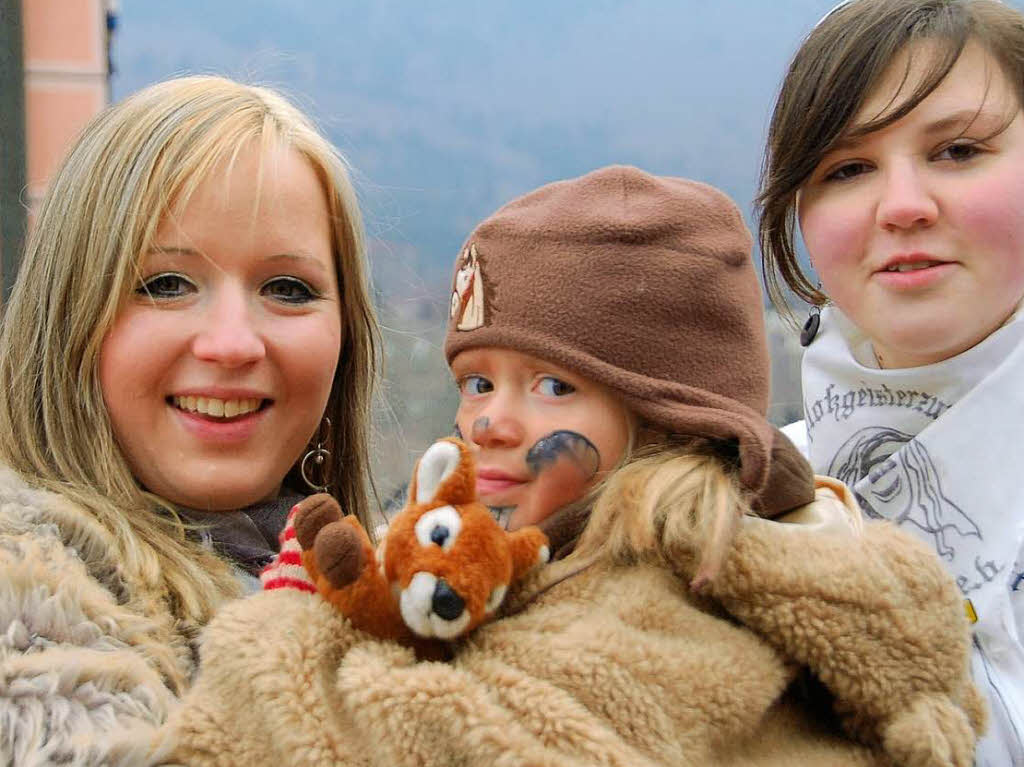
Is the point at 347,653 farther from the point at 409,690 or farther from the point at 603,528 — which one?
the point at 603,528

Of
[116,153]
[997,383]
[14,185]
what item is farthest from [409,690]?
[14,185]

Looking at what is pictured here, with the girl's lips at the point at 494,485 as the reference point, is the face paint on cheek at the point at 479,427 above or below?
above

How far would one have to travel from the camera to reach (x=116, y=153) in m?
1.59

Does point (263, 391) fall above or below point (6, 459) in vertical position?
above

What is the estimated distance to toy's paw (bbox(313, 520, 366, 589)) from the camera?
1.12 meters

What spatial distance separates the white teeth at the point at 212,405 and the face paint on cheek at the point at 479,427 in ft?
1.28

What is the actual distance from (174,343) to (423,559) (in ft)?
1.96

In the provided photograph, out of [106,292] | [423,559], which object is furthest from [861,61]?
[106,292]

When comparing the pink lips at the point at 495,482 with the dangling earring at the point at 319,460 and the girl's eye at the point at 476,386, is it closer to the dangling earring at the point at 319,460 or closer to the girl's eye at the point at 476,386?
the girl's eye at the point at 476,386

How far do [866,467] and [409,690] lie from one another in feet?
3.21

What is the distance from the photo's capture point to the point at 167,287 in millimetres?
1572

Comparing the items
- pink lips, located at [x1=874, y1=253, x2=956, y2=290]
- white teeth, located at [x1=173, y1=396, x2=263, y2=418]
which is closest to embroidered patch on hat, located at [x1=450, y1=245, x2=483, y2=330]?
white teeth, located at [x1=173, y1=396, x2=263, y2=418]

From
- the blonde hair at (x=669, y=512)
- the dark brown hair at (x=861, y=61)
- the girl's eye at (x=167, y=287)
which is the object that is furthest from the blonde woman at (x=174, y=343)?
the dark brown hair at (x=861, y=61)

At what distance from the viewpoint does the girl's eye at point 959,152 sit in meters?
1.56
